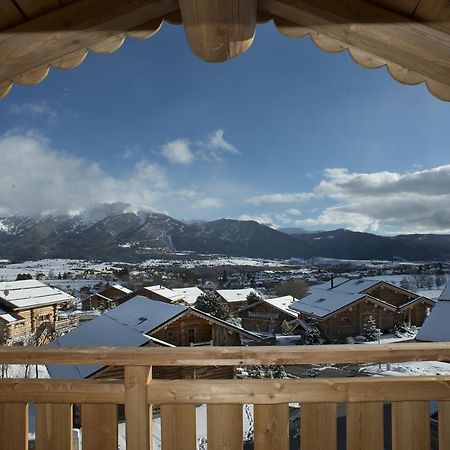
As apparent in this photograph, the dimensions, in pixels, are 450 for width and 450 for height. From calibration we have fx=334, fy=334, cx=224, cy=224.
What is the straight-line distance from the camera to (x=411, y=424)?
1.20 m

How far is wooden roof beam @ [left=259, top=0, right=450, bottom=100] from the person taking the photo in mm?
1123

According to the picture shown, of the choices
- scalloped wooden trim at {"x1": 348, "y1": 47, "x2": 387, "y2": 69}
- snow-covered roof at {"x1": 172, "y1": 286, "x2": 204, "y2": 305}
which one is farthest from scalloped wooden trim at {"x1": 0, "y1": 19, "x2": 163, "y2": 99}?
snow-covered roof at {"x1": 172, "y1": 286, "x2": 204, "y2": 305}

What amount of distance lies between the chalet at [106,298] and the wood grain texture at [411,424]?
892 inches

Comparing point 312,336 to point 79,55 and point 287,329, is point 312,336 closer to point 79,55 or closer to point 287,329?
point 287,329

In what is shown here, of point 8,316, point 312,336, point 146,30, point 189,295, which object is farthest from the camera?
point 189,295

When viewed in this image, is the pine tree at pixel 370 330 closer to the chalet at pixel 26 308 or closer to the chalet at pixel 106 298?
the chalet at pixel 26 308

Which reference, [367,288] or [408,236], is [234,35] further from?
[408,236]

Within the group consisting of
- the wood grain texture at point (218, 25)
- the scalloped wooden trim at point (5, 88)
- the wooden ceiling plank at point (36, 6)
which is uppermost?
the wooden ceiling plank at point (36, 6)

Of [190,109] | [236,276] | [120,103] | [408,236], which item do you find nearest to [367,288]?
[190,109]

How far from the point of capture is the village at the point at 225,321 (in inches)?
286

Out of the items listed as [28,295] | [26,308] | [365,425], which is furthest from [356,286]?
[365,425]

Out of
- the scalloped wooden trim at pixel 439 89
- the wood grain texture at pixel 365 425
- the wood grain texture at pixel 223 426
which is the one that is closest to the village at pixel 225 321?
the wood grain texture at pixel 365 425

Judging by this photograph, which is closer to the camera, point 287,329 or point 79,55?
point 79,55

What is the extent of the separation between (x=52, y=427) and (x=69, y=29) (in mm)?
1439
